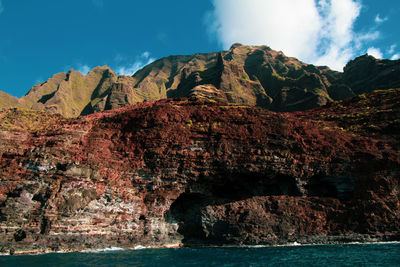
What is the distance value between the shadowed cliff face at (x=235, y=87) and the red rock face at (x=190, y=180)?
41400mm

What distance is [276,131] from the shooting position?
4131 centimetres

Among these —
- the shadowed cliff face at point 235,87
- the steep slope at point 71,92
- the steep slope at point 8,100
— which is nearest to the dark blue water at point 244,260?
the shadowed cliff face at point 235,87

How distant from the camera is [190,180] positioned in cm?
3794

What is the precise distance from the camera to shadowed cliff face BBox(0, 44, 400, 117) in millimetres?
108250

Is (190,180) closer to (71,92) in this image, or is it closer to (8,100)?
(8,100)

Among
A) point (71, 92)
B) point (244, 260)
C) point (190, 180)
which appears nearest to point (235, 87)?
point (190, 180)

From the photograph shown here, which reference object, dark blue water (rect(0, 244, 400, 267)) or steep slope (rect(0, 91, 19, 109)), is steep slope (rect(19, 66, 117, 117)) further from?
dark blue water (rect(0, 244, 400, 267))

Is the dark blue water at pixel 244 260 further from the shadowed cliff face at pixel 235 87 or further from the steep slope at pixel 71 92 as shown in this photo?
the steep slope at pixel 71 92

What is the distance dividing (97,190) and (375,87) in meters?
114

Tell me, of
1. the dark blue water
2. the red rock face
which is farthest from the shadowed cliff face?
the dark blue water

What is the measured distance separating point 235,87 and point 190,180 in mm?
91547

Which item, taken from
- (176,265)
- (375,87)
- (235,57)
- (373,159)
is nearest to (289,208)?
(373,159)

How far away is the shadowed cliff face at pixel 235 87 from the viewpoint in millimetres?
108250

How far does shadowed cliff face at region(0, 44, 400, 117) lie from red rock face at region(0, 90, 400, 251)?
136 ft
